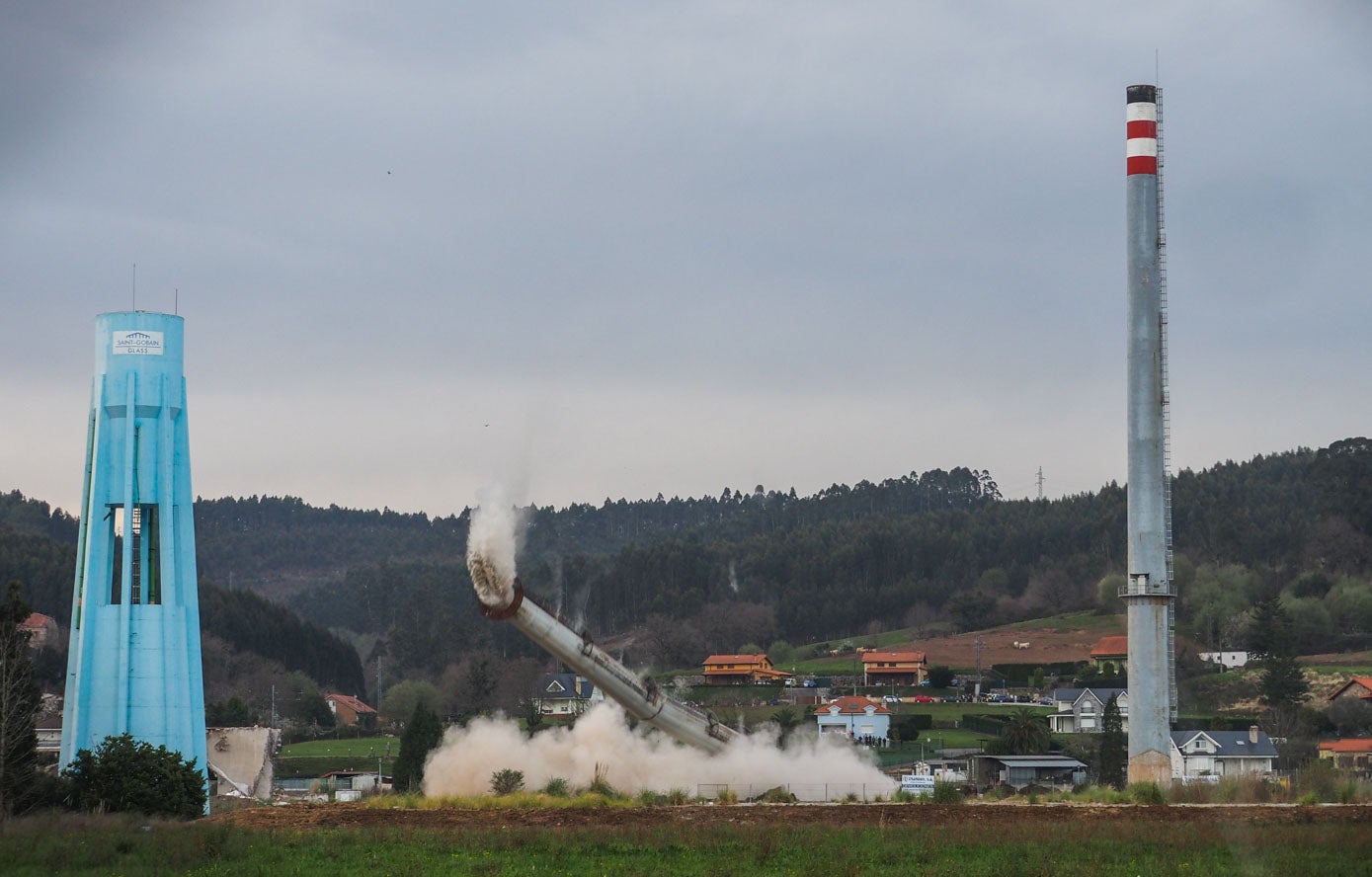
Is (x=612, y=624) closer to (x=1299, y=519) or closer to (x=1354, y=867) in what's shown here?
(x=1299, y=519)

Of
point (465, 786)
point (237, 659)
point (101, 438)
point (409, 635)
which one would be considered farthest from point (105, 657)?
point (409, 635)

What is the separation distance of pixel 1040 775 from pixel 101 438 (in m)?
40.9

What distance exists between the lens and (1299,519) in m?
186

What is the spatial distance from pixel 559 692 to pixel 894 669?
26.6 metres

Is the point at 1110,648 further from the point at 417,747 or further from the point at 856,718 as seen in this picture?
the point at 417,747

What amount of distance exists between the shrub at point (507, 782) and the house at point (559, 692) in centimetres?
4968

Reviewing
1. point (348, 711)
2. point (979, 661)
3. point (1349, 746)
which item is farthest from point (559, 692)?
point (1349, 746)

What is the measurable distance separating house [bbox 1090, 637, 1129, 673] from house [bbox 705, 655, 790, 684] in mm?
22569

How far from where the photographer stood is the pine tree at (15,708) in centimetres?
5450

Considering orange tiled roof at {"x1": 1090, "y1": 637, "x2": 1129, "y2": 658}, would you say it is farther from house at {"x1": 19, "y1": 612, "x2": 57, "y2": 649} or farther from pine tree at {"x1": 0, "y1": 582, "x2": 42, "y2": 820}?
pine tree at {"x1": 0, "y1": 582, "x2": 42, "y2": 820}

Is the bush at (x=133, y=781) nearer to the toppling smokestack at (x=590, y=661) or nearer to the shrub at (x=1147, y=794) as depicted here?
the toppling smokestack at (x=590, y=661)

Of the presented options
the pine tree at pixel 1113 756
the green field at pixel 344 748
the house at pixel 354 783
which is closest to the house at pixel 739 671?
the green field at pixel 344 748

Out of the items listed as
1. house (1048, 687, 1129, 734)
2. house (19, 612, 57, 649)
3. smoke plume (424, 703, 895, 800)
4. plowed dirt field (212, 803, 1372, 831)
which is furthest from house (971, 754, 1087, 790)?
house (19, 612, 57, 649)

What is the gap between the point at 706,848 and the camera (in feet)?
150
